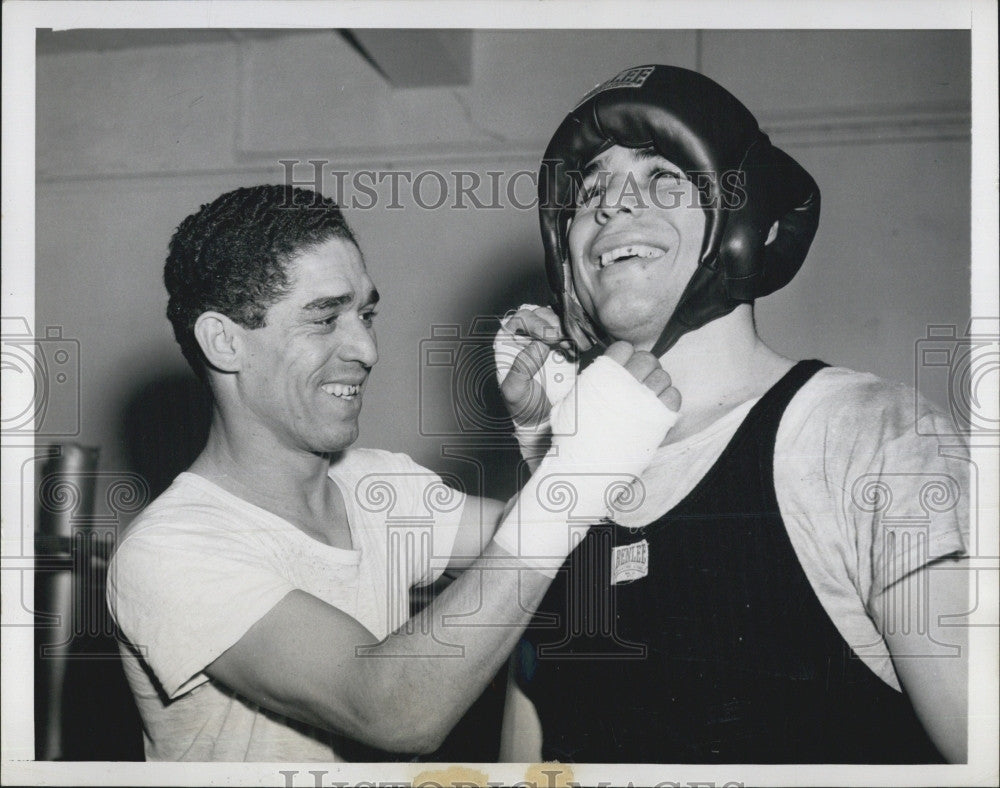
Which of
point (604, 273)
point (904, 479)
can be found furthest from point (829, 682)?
point (604, 273)

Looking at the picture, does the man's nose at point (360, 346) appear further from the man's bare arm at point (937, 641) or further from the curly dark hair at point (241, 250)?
the man's bare arm at point (937, 641)

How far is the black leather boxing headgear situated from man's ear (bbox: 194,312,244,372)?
62cm

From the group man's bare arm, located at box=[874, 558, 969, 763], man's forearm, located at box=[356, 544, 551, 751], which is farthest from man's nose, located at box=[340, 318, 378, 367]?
man's bare arm, located at box=[874, 558, 969, 763]

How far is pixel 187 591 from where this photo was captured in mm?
1810

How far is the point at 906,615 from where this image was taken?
182 centimetres

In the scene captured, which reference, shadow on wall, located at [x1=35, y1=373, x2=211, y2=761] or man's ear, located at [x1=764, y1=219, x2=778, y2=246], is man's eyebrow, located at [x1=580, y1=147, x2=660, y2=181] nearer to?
man's ear, located at [x1=764, y1=219, x2=778, y2=246]

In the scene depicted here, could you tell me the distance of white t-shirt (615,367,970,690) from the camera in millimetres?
1810

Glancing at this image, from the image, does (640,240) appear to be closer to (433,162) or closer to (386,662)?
(433,162)

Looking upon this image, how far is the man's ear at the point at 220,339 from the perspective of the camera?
192 cm

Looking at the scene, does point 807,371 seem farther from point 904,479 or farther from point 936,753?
point 936,753

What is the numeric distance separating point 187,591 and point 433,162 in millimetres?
942
